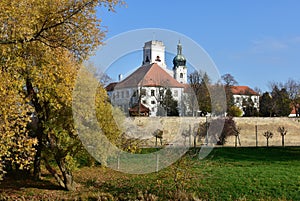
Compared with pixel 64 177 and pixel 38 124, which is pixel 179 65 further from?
pixel 64 177

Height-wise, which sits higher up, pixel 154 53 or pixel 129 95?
pixel 154 53

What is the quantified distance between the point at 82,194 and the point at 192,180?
330 centimetres

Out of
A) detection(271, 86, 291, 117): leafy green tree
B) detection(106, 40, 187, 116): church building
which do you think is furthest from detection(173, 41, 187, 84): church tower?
detection(271, 86, 291, 117): leafy green tree

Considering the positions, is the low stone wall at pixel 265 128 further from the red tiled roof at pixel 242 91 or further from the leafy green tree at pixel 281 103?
the red tiled roof at pixel 242 91

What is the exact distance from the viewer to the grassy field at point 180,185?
1138cm

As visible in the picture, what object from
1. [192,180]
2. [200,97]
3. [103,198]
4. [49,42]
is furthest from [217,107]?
[49,42]

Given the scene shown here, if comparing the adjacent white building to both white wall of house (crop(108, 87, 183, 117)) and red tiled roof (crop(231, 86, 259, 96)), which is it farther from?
white wall of house (crop(108, 87, 183, 117))

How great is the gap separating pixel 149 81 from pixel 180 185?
3.28 meters

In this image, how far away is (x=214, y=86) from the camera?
12453 mm

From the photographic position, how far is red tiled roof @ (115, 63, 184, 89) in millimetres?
9633

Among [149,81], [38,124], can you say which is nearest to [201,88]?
[149,81]

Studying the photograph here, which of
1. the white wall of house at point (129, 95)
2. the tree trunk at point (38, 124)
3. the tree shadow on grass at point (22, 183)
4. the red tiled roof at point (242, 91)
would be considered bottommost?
the tree shadow on grass at point (22, 183)

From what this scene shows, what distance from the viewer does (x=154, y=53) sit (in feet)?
30.3

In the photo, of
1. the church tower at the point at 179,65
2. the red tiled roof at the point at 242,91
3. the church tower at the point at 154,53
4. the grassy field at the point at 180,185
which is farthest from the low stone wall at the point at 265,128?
the church tower at the point at 154,53
